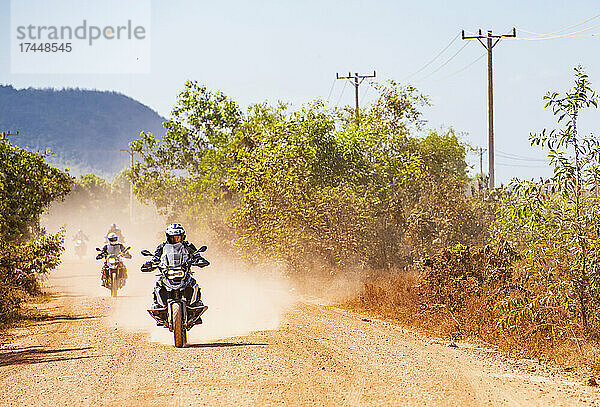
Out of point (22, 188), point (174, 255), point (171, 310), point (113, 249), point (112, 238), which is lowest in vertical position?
point (171, 310)

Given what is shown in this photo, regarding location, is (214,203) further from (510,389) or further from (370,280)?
(510,389)

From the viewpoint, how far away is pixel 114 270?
24.1 m

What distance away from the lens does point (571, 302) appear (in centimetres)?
1332

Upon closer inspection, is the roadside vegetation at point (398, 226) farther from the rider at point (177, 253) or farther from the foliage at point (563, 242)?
the rider at point (177, 253)

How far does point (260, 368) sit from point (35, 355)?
442 centimetres

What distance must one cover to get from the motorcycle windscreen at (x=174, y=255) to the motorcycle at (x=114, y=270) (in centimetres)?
1042

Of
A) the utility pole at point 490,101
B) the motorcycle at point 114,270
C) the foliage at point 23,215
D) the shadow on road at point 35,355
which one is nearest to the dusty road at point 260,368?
the shadow on road at point 35,355

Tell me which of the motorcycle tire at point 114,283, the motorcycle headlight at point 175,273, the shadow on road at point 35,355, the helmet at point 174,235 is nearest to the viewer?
the shadow on road at point 35,355

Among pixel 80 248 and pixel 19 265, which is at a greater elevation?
pixel 19 265

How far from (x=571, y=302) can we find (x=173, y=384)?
703cm

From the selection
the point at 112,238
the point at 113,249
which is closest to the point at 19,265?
the point at 112,238

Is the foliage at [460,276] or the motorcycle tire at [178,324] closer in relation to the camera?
the motorcycle tire at [178,324]

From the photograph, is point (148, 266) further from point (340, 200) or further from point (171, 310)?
point (340, 200)

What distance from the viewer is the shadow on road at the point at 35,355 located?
12.6 meters
